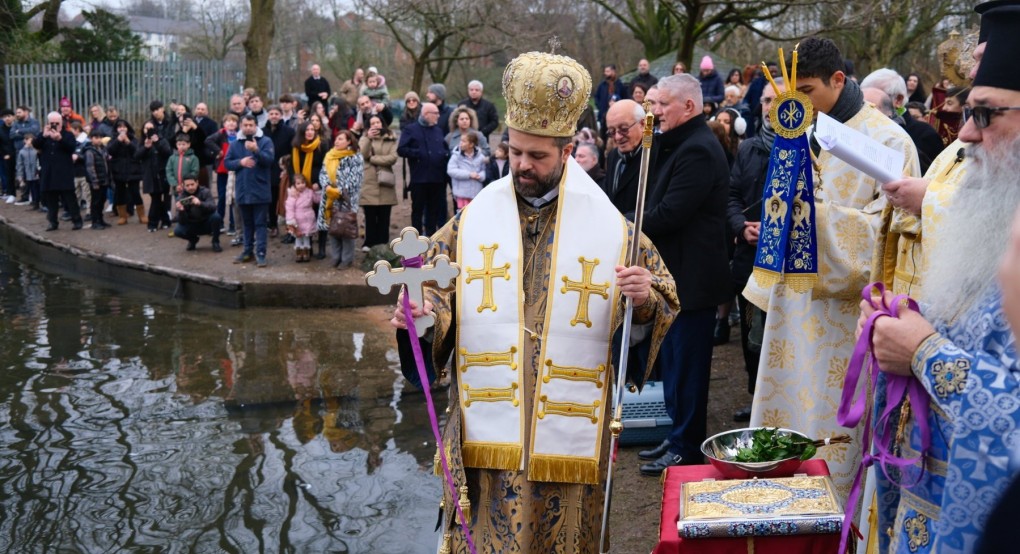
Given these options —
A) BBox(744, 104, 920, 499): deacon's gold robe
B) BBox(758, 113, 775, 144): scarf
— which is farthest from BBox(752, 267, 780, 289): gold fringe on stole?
BBox(758, 113, 775, 144): scarf

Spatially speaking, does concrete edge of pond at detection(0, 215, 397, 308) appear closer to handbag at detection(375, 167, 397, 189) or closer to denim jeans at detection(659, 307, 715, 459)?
handbag at detection(375, 167, 397, 189)

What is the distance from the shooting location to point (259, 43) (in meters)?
23.3

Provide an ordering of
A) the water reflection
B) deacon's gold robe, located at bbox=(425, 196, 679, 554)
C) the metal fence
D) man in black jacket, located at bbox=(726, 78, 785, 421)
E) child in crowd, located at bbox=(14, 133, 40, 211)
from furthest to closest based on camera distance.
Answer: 1. the metal fence
2. child in crowd, located at bbox=(14, 133, 40, 211)
3. man in black jacket, located at bbox=(726, 78, 785, 421)
4. the water reflection
5. deacon's gold robe, located at bbox=(425, 196, 679, 554)

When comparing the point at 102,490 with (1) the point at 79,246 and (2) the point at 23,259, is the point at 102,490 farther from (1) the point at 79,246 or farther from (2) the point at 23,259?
(2) the point at 23,259

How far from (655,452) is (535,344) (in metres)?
2.81

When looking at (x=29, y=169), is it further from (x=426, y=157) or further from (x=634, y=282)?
(x=634, y=282)

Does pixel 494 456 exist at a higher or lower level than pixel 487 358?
lower

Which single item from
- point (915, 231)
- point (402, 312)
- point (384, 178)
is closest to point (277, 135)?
point (384, 178)

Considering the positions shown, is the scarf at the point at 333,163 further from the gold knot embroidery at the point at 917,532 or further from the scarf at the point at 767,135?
the gold knot embroidery at the point at 917,532

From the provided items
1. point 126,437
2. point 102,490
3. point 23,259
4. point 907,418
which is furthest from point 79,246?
point 907,418

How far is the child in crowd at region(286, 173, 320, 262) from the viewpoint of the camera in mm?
13672

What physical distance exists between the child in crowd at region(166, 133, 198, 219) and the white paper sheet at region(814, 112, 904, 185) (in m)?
13.0

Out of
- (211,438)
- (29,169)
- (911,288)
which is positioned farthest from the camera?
(29,169)

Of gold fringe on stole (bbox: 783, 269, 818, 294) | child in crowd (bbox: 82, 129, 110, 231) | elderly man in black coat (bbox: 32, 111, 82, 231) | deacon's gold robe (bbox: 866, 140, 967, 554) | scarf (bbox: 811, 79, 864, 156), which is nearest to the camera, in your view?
deacon's gold robe (bbox: 866, 140, 967, 554)
